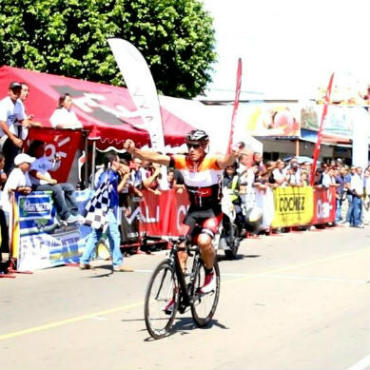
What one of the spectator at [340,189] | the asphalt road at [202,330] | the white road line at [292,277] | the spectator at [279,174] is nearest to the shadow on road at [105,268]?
the asphalt road at [202,330]

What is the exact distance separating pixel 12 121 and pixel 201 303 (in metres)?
6.62

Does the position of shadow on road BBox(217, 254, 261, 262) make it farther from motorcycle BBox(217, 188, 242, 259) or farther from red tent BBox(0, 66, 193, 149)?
red tent BBox(0, 66, 193, 149)

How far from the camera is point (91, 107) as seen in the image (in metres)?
18.5

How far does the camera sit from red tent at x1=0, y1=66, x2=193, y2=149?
688 inches

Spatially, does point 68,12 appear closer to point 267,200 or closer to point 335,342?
point 267,200

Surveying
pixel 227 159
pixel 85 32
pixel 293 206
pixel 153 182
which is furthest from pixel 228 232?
pixel 85 32

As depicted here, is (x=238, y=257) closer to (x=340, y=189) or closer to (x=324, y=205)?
(x=324, y=205)

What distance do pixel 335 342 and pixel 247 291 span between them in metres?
3.38

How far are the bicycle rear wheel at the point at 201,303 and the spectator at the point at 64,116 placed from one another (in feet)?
26.2

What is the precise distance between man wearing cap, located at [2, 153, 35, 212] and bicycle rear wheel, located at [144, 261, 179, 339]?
515 centimetres

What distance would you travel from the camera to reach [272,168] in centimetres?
2131


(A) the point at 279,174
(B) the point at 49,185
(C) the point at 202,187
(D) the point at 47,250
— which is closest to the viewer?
(C) the point at 202,187

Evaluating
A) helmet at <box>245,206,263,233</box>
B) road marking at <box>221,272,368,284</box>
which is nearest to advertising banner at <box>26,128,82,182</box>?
helmet at <box>245,206,263,233</box>

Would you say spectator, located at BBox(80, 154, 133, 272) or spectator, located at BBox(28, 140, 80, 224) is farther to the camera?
spectator, located at BBox(28, 140, 80, 224)
